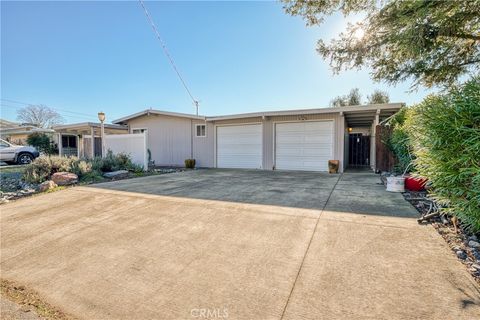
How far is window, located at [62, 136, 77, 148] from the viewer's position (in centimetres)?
1700

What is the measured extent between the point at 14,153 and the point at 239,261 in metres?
15.4

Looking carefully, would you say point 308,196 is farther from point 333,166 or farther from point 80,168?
Result: point 80,168

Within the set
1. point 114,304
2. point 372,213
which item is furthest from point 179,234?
point 372,213

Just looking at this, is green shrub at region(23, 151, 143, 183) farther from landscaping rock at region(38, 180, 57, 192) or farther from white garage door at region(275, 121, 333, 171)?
white garage door at region(275, 121, 333, 171)

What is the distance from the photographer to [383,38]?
5914 millimetres

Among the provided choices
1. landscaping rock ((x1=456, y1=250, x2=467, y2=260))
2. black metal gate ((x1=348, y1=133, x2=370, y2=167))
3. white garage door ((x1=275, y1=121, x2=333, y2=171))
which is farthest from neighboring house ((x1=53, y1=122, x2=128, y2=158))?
black metal gate ((x1=348, y1=133, x2=370, y2=167))

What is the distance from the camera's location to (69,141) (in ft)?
57.3

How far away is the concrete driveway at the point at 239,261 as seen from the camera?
1.70m

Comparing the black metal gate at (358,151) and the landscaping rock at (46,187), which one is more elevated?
the black metal gate at (358,151)

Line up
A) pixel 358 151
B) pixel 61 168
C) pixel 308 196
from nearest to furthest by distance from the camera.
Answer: pixel 308 196 < pixel 61 168 < pixel 358 151

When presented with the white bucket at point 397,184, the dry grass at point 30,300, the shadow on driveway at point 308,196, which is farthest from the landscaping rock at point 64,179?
the white bucket at point 397,184

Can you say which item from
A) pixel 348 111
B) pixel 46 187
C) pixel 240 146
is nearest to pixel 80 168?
pixel 46 187

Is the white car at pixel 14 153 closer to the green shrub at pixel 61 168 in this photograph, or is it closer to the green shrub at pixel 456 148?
the green shrub at pixel 61 168

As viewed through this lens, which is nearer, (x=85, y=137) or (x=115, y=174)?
(x=115, y=174)
